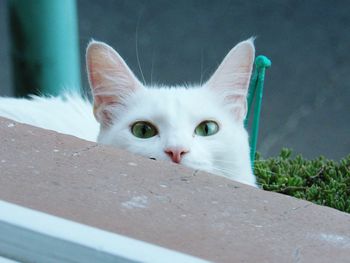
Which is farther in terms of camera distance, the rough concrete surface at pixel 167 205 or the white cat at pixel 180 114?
the white cat at pixel 180 114

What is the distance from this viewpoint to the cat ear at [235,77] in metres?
1.81

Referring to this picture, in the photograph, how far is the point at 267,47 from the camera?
4.17m

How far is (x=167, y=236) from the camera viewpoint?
3.13 ft

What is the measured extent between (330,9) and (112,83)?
2.86 m

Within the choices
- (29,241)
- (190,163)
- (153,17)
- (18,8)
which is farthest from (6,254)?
(153,17)

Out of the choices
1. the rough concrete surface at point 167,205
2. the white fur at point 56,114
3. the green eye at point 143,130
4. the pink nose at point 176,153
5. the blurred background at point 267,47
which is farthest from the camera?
the blurred background at point 267,47

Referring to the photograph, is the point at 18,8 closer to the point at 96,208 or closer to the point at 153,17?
the point at 96,208

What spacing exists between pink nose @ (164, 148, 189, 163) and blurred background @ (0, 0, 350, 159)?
6.92 ft

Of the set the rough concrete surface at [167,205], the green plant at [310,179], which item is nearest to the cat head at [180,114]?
the green plant at [310,179]

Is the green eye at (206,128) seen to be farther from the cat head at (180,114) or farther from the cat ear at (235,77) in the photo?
the cat ear at (235,77)

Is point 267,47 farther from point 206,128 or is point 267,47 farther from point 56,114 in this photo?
point 206,128

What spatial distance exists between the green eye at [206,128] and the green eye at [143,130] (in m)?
0.10

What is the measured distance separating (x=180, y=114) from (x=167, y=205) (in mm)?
714

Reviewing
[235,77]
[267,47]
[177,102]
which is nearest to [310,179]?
[235,77]
